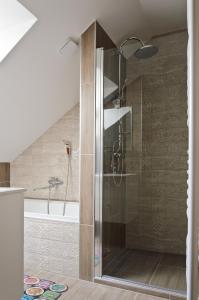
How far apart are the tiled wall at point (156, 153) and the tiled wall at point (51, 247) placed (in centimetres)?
68

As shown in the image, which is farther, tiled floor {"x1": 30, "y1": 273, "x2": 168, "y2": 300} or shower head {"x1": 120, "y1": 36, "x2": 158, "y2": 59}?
shower head {"x1": 120, "y1": 36, "x2": 158, "y2": 59}

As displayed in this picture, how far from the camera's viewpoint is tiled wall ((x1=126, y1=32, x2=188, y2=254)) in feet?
8.26

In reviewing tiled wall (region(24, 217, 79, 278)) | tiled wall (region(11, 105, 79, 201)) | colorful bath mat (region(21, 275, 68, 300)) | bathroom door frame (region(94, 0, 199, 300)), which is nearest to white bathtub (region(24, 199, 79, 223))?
tiled wall (region(11, 105, 79, 201))

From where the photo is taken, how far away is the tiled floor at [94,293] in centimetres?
196

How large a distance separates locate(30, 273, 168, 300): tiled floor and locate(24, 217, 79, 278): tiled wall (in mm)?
134

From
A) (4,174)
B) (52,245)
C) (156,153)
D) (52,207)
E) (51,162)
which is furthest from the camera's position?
(4,174)

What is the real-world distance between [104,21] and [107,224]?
196cm

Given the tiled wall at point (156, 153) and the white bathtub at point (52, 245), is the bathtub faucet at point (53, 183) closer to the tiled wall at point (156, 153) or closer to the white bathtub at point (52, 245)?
the white bathtub at point (52, 245)

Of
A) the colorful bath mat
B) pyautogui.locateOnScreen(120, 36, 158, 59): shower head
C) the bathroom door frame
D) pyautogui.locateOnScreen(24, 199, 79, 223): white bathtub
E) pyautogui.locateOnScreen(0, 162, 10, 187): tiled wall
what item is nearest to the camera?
the bathroom door frame

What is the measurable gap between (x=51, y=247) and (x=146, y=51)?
86.6 inches

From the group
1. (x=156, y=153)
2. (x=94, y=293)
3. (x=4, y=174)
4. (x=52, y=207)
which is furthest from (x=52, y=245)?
(x=4, y=174)

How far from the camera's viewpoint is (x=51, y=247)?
7.63 ft

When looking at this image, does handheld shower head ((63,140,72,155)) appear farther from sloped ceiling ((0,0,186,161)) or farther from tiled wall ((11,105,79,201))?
sloped ceiling ((0,0,186,161))

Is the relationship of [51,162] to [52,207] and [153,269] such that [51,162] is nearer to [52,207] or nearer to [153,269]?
[52,207]
